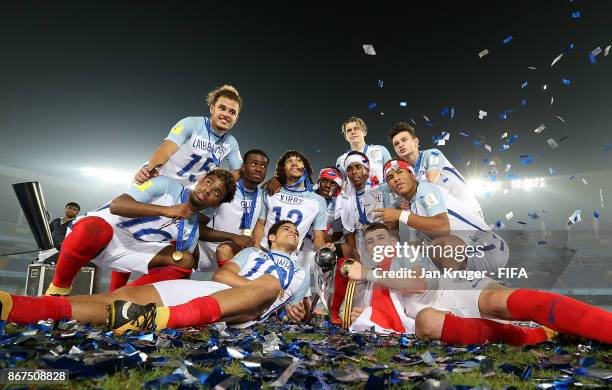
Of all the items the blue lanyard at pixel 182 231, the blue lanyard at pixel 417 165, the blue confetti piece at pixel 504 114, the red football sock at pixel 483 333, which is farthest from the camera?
the blue confetti piece at pixel 504 114

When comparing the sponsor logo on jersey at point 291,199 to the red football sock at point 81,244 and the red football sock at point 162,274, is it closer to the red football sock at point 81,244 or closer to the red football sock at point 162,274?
the red football sock at point 162,274

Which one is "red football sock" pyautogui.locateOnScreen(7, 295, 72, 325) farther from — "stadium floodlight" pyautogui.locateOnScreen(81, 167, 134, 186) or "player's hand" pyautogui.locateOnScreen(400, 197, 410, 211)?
"stadium floodlight" pyautogui.locateOnScreen(81, 167, 134, 186)

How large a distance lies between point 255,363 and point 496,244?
3.00m

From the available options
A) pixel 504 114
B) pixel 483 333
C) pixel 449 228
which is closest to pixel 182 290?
pixel 483 333

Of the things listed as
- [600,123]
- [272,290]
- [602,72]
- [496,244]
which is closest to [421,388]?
[272,290]

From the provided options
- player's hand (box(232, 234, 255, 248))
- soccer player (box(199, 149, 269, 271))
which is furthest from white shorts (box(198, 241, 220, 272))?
player's hand (box(232, 234, 255, 248))

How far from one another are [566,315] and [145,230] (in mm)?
3889

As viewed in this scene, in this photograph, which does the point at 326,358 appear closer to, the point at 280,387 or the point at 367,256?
the point at 280,387

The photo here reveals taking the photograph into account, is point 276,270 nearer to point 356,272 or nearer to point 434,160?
point 356,272

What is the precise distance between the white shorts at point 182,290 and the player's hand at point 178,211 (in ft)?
2.39

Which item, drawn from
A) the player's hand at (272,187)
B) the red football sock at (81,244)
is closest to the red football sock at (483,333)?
the player's hand at (272,187)

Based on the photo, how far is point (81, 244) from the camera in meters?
3.89

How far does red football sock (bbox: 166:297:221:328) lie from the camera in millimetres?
2739

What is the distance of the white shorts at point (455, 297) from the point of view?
10.6ft
